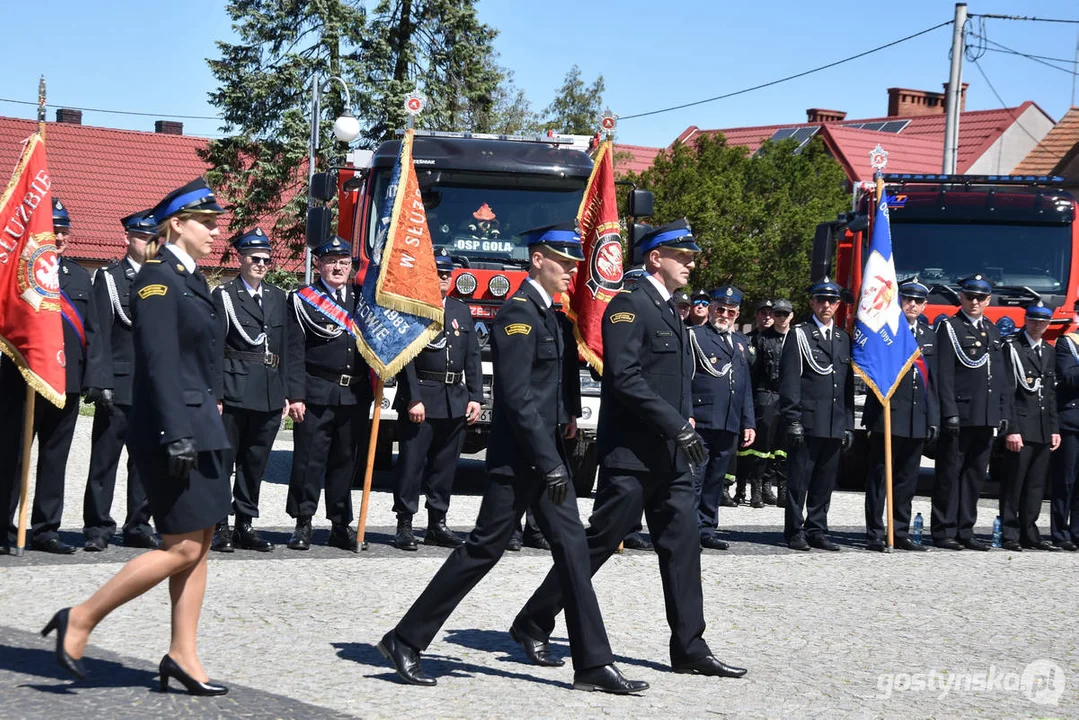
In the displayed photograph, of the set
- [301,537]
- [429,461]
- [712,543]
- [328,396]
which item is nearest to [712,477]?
[712,543]

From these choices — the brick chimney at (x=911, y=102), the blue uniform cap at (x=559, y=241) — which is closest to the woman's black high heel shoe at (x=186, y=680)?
the blue uniform cap at (x=559, y=241)

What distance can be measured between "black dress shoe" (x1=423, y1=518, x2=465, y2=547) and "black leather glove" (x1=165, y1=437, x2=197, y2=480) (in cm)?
477

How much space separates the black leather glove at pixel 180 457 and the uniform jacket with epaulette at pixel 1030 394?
8.17 m

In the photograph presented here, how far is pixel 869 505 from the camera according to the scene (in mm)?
11438

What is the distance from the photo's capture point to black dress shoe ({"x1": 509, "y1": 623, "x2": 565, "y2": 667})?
265 inches

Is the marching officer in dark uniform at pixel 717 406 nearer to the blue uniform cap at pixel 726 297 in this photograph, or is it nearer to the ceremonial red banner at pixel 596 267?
the blue uniform cap at pixel 726 297

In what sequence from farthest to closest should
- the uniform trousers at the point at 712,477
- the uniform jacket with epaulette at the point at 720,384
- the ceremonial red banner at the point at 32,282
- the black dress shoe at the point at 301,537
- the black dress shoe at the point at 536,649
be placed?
the uniform jacket with epaulette at the point at 720,384 → the uniform trousers at the point at 712,477 → the black dress shoe at the point at 301,537 → the ceremonial red banner at the point at 32,282 → the black dress shoe at the point at 536,649

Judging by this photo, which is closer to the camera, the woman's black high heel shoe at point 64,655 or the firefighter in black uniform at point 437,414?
the woman's black high heel shoe at point 64,655

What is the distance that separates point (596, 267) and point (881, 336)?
290cm

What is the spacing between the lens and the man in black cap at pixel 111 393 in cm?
907

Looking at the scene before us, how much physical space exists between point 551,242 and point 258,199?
32.8m

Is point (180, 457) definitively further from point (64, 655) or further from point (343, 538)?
point (343, 538)

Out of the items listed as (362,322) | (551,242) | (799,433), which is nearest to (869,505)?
(799,433)

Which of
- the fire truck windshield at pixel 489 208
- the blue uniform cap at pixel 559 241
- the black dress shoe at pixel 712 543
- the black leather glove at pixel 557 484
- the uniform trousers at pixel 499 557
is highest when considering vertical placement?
the fire truck windshield at pixel 489 208
